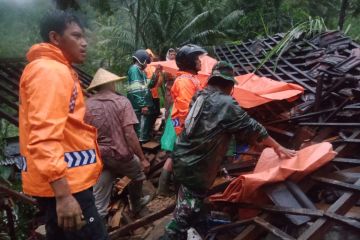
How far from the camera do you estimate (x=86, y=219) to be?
6.86ft

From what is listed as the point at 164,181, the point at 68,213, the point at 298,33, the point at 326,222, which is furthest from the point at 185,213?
the point at 298,33

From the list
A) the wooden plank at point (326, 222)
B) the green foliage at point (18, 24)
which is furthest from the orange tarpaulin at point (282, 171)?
the green foliage at point (18, 24)

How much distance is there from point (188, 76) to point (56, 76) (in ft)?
7.55

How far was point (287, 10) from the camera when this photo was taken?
15.4m

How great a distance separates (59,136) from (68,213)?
0.38 meters

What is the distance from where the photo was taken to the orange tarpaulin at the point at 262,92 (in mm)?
4812

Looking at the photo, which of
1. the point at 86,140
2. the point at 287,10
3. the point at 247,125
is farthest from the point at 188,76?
the point at 287,10

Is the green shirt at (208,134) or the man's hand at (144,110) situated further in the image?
the man's hand at (144,110)

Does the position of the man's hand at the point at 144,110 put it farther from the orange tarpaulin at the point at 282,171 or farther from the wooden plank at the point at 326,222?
the wooden plank at the point at 326,222

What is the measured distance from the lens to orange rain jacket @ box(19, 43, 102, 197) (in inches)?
68.5

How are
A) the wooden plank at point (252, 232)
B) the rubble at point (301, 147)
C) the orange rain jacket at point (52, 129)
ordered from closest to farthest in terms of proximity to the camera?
the orange rain jacket at point (52, 129)
the rubble at point (301, 147)
the wooden plank at point (252, 232)

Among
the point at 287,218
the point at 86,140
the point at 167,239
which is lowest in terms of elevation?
the point at 167,239

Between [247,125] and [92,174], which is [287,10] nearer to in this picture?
[247,125]

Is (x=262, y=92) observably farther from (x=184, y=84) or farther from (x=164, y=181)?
(x=164, y=181)
